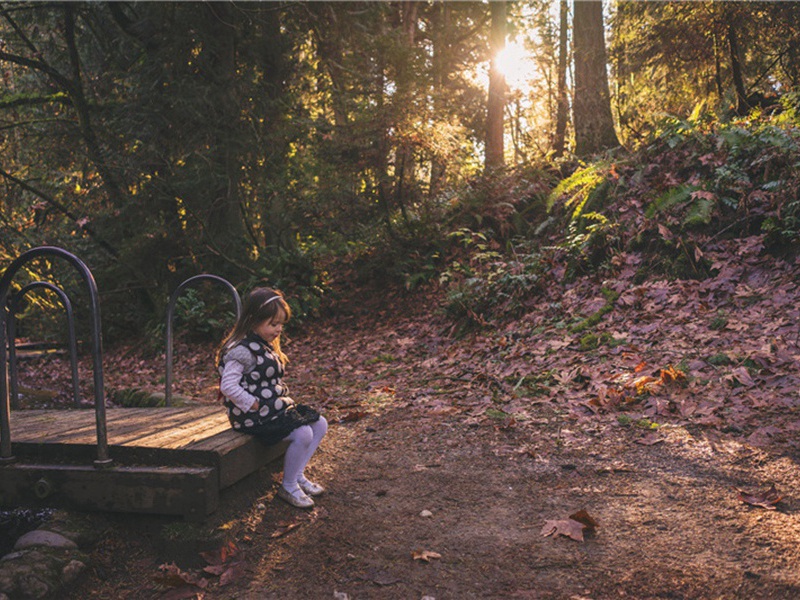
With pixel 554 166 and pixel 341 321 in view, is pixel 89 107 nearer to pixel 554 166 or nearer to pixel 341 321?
pixel 341 321

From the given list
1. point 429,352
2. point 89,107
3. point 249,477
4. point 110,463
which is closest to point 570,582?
point 249,477

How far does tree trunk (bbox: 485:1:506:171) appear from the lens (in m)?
15.2

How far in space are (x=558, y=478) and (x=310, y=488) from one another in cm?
176

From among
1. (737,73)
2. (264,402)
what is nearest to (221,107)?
(737,73)

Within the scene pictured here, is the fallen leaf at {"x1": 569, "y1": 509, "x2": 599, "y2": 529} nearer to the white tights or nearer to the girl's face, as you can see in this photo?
the white tights

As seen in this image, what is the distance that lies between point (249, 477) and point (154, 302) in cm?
1094

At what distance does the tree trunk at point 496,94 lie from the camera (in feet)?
49.7

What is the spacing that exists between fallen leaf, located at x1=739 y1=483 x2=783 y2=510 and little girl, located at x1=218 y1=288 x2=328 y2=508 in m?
2.72

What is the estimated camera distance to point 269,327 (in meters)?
4.23

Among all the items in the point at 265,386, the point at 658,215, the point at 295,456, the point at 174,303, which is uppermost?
the point at 658,215

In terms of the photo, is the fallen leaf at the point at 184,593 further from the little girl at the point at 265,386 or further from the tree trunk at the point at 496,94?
the tree trunk at the point at 496,94

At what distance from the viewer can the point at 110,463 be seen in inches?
149

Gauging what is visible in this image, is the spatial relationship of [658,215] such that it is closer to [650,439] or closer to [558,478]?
[650,439]

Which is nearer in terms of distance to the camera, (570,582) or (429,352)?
(570,582)
